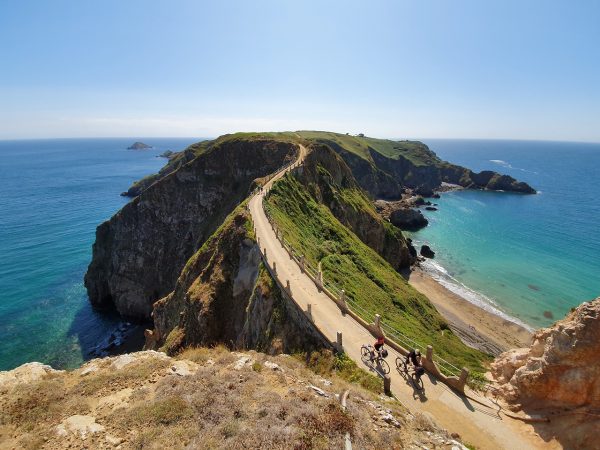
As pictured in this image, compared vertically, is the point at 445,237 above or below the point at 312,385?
below

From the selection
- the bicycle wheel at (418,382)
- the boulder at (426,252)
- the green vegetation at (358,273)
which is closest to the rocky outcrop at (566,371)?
the bicycle wheel at (418,382)

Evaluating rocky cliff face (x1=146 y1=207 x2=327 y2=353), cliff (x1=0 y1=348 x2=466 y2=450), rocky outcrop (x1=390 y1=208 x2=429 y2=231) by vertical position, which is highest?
cliff (x1=0 y1=348 x2=466 y2=450)

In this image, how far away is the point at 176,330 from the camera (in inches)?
1403

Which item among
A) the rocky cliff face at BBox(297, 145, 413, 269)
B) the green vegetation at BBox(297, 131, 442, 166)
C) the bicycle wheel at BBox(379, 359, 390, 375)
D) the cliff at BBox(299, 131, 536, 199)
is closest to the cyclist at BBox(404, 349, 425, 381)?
the bicycle wheel at BBox(379, 359, 390, 375)

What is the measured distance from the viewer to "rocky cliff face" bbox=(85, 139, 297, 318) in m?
65.7

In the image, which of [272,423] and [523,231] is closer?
[272,423]

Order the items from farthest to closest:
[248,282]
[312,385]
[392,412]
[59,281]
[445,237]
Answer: [445,237]
[59,281]
[248,282]
[312,385]
[392,412]

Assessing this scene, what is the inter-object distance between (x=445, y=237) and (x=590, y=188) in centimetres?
11191

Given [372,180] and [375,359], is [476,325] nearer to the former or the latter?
[375,359]

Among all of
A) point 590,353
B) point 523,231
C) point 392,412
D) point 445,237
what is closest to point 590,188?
point 523,231

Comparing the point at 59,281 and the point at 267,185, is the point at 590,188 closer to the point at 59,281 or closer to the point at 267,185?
the point at 267,185

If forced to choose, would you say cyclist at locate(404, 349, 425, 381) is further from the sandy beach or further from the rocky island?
the sandy beach

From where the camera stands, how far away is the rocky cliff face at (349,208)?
64.5 metres

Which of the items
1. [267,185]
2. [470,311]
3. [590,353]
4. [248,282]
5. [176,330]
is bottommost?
[470,311]
